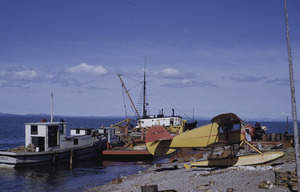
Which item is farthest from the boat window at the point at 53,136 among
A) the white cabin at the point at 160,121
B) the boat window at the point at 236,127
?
the white cabin at the point at 160,121

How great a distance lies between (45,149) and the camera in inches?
1222

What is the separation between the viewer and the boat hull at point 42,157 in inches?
1127

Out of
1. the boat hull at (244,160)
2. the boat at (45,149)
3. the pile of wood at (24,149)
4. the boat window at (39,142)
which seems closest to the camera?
the boat hull at (244,160)

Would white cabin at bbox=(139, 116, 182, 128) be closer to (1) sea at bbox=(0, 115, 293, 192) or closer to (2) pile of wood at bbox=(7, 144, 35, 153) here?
(1) sea at bbox=(0, 115, 293, 192)

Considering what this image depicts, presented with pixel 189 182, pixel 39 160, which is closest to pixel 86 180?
pixel 39 160

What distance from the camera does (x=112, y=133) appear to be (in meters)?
42.7

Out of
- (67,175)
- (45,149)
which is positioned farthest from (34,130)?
(67,175)

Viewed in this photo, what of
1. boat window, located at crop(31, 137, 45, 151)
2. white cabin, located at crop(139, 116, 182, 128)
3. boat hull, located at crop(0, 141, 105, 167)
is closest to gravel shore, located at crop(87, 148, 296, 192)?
boat hull, located at crop(0, 141, 105, 167)

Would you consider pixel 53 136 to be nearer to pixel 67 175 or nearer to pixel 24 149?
pixel 24 149

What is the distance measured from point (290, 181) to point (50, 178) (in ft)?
66.0

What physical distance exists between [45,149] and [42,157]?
3.57 ft

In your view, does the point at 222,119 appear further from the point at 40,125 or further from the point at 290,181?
the point at 40,125

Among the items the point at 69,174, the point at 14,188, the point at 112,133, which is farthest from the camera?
the point at 112,133

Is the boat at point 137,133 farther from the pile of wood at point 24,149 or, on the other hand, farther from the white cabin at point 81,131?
the pile of wood at point 24,149
